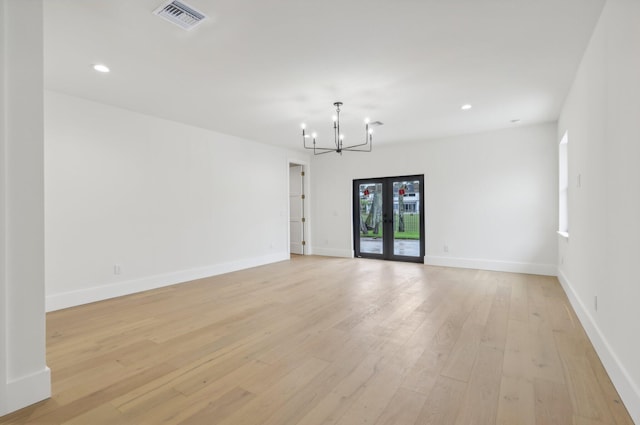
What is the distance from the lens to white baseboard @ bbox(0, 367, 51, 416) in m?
1.80

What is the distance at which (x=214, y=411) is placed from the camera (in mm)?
1802

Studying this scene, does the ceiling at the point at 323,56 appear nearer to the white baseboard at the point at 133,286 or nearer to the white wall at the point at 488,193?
the white wall at the point at 488,193

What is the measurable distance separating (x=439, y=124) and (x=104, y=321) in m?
5.65

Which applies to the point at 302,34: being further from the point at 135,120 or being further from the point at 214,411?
the point at 135,120

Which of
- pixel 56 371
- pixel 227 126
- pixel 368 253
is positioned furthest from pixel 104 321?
pixel 368 253

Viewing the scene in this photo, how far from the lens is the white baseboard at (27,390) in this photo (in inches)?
70.7

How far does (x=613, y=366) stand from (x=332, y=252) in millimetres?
6082

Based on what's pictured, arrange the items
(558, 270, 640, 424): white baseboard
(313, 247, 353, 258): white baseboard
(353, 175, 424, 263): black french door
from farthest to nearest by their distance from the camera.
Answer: (313, 247, 353, 258): white baseboard < (353, 175, 424, 263): black french door < (558, 270, 640, 424): white baseboard

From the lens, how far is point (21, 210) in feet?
6.12

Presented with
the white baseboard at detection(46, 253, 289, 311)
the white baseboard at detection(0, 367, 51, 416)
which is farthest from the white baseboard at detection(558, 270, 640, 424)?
the white baseboard at detection(46, 253, 289, 311)

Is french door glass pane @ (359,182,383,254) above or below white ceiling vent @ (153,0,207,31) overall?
below

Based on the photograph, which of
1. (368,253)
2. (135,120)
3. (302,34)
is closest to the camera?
(302,34)

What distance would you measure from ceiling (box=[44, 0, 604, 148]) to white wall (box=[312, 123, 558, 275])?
1195mm

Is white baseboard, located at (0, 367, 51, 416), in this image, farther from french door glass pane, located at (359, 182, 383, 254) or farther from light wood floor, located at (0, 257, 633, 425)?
french door glass pane, located at (359, 182, 383, 254)
